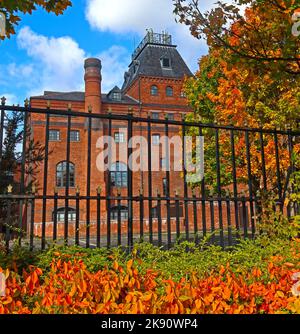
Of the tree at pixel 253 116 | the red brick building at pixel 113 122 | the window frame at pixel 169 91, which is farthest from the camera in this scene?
the window frame at pixel 169 91

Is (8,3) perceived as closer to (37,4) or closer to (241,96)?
(37,4)

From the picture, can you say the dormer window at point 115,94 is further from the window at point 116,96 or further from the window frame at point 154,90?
the window frame at point 154,90

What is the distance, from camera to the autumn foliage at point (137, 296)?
7.68ft

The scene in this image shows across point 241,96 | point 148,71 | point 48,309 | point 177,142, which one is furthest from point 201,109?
point 148,71

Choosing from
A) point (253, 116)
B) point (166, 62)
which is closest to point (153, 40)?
point (166, 62)

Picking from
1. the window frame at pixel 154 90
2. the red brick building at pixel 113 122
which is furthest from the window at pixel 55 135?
the window frame at pixel 154 90

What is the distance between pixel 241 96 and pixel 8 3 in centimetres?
990

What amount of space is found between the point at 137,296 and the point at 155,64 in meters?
35.8

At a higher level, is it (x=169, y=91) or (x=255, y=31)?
(x=169, y=91)

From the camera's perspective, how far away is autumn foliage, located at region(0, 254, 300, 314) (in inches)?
92.1

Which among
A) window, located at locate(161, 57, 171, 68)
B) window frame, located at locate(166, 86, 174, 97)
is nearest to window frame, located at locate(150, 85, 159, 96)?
window frame, located at locate(166, 86, 174, 97)

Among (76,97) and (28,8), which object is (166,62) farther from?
(28,8)

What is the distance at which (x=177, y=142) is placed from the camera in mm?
21656

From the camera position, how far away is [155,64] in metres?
36.3
